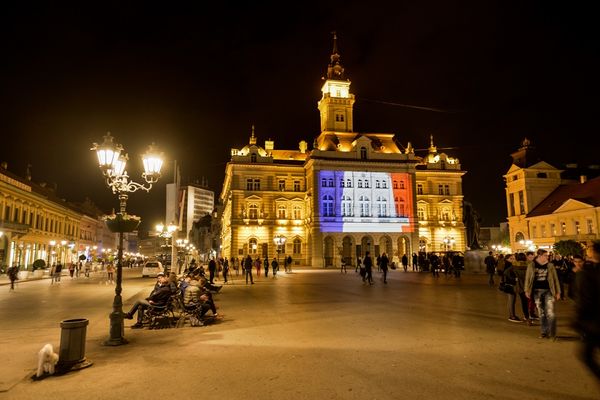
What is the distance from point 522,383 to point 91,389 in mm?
6227

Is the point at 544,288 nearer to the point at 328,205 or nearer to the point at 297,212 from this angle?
the point at 328,205

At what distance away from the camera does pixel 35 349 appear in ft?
27.9

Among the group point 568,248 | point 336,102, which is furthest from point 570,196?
point 336,102

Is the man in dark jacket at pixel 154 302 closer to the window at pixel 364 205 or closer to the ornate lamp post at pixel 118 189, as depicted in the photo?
the ornate lamp post at pixel 118 189

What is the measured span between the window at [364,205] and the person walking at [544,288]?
169ft

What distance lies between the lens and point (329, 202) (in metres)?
60.0

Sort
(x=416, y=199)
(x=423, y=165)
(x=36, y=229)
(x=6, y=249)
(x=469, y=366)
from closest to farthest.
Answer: (x=469, y=366) → (x=6, y=249) → (x=36, y=229) → (x=416, y=199) → (x=423, y=165)

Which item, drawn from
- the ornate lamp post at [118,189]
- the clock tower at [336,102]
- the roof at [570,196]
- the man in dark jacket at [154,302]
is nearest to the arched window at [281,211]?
the clock tower at [336,102]

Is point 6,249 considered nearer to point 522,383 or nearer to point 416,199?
point 522,383

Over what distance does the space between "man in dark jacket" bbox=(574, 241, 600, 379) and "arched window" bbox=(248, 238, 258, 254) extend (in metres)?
56.6

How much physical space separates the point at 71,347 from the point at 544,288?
9611 mm

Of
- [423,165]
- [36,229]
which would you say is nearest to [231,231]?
[36,229]

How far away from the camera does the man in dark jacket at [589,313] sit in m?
4.68

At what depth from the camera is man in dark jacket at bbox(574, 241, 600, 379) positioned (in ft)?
15.4
